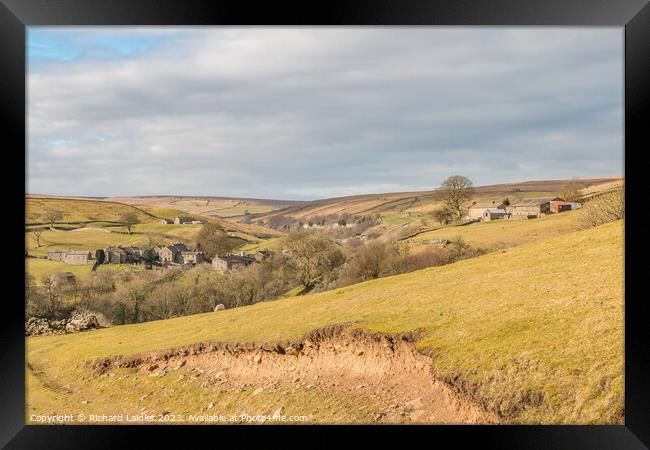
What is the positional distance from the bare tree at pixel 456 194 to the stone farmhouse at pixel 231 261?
683 centimetres

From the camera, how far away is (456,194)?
1095 cm

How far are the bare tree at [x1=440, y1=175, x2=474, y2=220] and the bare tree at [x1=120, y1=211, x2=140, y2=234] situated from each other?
9.00 metres

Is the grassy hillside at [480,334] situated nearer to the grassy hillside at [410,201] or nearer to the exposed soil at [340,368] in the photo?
the exposed soil at [340,368]

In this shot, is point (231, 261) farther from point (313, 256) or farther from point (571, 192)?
point (571, 192)

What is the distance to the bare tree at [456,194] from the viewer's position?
9335mm

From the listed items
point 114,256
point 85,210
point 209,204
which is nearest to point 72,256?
point 114,256

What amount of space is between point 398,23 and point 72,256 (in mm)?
10859

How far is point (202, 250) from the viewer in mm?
12969

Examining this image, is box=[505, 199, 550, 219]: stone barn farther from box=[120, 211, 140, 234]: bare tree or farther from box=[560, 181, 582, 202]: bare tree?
box=[120, 211, 140, 234]: bare tree

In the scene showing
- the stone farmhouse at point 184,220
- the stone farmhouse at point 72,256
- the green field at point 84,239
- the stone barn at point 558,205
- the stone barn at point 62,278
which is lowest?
the stone barn at point 62,278

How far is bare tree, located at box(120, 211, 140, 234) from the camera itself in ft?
36.4

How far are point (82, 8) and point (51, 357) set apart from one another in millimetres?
6146

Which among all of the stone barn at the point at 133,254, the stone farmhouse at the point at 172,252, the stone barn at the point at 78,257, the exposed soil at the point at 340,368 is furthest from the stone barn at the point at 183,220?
the exposed soil at the point at 340,368

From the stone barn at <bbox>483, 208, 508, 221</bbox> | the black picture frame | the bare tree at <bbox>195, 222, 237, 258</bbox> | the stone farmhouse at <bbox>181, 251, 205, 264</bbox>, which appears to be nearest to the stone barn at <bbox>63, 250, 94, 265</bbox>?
the stone farmhouse at <bbox>181, 251, 205, 264</bbox>
